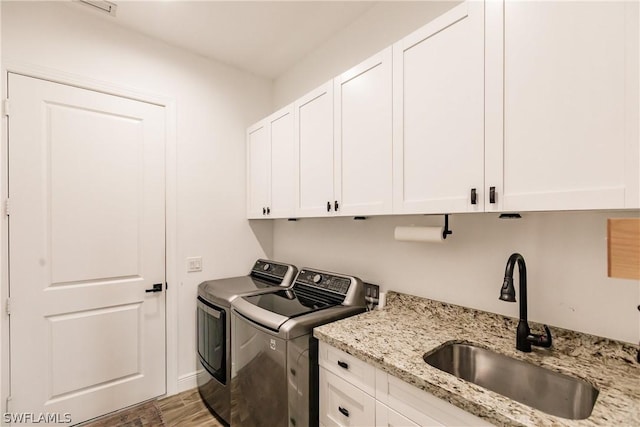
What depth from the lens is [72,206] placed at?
6.64 ft

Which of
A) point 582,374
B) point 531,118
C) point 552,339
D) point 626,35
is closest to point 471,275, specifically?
point 552,339

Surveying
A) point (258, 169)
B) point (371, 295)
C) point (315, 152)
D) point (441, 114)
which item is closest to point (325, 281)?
point (371, 295)

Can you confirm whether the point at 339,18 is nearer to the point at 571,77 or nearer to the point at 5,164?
the point at 571,77

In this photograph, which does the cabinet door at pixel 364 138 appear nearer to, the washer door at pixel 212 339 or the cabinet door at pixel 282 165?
the cabinet door at pixel 282 165

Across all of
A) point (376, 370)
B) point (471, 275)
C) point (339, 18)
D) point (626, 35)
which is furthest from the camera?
point (339, 18)

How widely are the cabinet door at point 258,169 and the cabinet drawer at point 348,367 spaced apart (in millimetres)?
1311

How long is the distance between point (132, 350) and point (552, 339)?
8.43 ft

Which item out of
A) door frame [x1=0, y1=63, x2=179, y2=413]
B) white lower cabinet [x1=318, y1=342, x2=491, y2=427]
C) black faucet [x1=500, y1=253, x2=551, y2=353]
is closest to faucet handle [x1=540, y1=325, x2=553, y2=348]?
black faucet [x1=500, y1=253, x2=551, y2=353]

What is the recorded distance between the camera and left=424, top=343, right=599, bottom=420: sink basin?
1027mm

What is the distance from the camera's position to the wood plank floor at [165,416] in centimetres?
206

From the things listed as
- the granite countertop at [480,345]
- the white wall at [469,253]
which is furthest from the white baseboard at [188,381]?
the granite countertop at [480,345]

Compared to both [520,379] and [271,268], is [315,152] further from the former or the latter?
[520,379]

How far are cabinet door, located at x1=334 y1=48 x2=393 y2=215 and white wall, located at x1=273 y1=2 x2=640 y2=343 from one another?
0.37 m

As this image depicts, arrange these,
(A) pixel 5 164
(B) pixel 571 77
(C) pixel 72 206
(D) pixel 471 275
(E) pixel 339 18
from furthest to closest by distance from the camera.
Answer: (E) pixel 339 18 → (C) pixel 72 206 → (A) pixel 5 164 → (D) pixel 471 275 → (B) pixel 571 77
